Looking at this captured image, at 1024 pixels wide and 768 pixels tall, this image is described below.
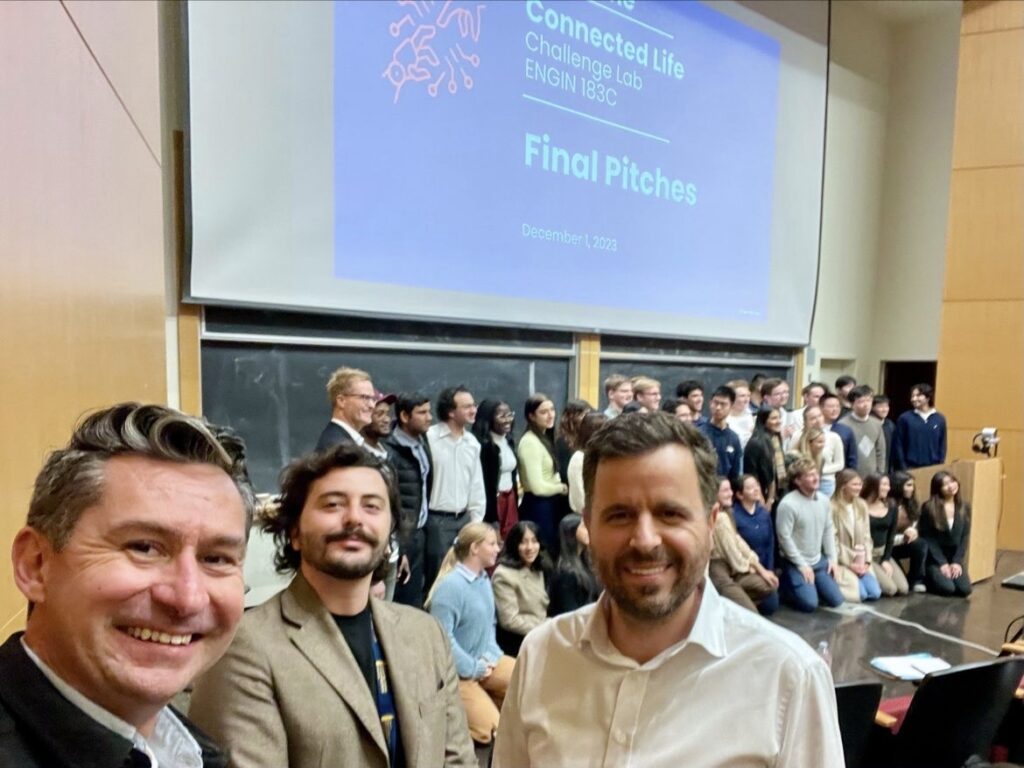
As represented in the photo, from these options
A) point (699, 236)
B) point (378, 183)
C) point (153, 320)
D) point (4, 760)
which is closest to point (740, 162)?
point (699, 236)

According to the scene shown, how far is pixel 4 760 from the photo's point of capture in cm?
74

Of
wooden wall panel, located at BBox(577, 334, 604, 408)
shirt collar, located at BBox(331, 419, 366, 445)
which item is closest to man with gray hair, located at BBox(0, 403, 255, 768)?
shirt collar, located at BBox(331, 419, 366, 445)

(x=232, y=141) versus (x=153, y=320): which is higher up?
(x=232, y=141)

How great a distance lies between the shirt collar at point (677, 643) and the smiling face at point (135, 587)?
645mm

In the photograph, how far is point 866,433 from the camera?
6.89 meters

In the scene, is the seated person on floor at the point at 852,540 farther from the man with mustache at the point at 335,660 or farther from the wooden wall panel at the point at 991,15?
the wooden wall panel at the point at 991,15

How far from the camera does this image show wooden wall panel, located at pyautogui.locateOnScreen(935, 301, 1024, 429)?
8.02m

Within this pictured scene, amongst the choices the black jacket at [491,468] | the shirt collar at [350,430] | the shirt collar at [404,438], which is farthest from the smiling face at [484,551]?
the black jacket at [491,468]

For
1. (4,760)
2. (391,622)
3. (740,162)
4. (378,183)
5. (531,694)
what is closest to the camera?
(4,760)

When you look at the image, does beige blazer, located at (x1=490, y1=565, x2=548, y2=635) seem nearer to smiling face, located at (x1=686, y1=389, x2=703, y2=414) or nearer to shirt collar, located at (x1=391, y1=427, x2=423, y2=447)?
shirt collar, located at (x1=391, y1=427, x2=423, y2=447)

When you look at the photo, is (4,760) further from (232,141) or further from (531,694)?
(232,141)

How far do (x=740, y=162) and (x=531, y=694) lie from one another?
721 centimetres

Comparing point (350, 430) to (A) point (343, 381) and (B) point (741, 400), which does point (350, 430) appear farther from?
(B) point (741, 400)

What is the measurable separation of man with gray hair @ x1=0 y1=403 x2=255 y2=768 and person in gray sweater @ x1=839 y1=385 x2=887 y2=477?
6.86 meters
